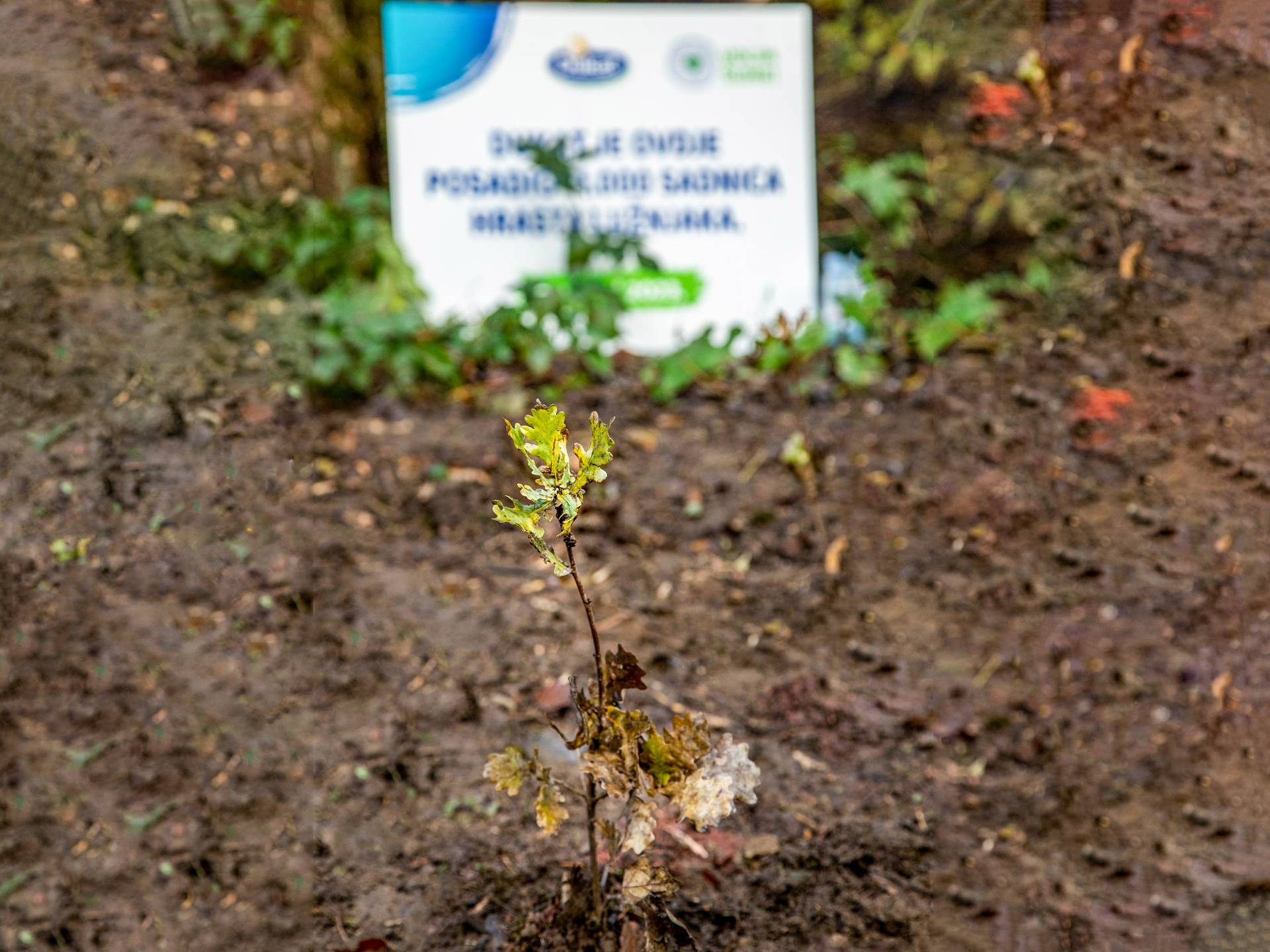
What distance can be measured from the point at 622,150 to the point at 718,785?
229 centimetres

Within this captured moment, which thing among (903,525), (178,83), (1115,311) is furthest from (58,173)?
(1115,311)

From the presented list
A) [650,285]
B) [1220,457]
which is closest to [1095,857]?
[1220,457]

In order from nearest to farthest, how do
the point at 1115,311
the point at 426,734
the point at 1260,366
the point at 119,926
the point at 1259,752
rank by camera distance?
the point at 119,926, the point at 426,734, the point at 1259,752, the point at 1260,366, the point at 1115,311

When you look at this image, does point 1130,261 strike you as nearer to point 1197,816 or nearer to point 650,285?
point 650,285

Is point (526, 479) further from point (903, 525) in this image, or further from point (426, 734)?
point (903, 525)

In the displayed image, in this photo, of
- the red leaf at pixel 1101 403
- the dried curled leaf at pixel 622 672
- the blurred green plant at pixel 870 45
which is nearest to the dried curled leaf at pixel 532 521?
the dried curled leaf at pixel 622 672

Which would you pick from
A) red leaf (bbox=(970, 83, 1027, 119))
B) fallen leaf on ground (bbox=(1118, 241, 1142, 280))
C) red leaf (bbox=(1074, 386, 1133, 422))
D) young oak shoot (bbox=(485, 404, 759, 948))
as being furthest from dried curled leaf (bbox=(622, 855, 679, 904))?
red leaf (bbox=(970, 83, 1027, 119))

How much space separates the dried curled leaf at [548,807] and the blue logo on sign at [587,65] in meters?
2.37

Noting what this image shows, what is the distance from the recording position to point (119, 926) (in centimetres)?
190

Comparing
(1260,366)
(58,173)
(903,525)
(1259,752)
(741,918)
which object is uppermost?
(58,173)

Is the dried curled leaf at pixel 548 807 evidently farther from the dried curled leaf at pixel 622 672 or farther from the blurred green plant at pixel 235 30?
the blurred green plant at pixel 235 30

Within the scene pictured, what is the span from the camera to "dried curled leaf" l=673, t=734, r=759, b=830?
137 centimetres

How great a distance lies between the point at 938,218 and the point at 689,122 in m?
0.84

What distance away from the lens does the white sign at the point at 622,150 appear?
10.0 feet
